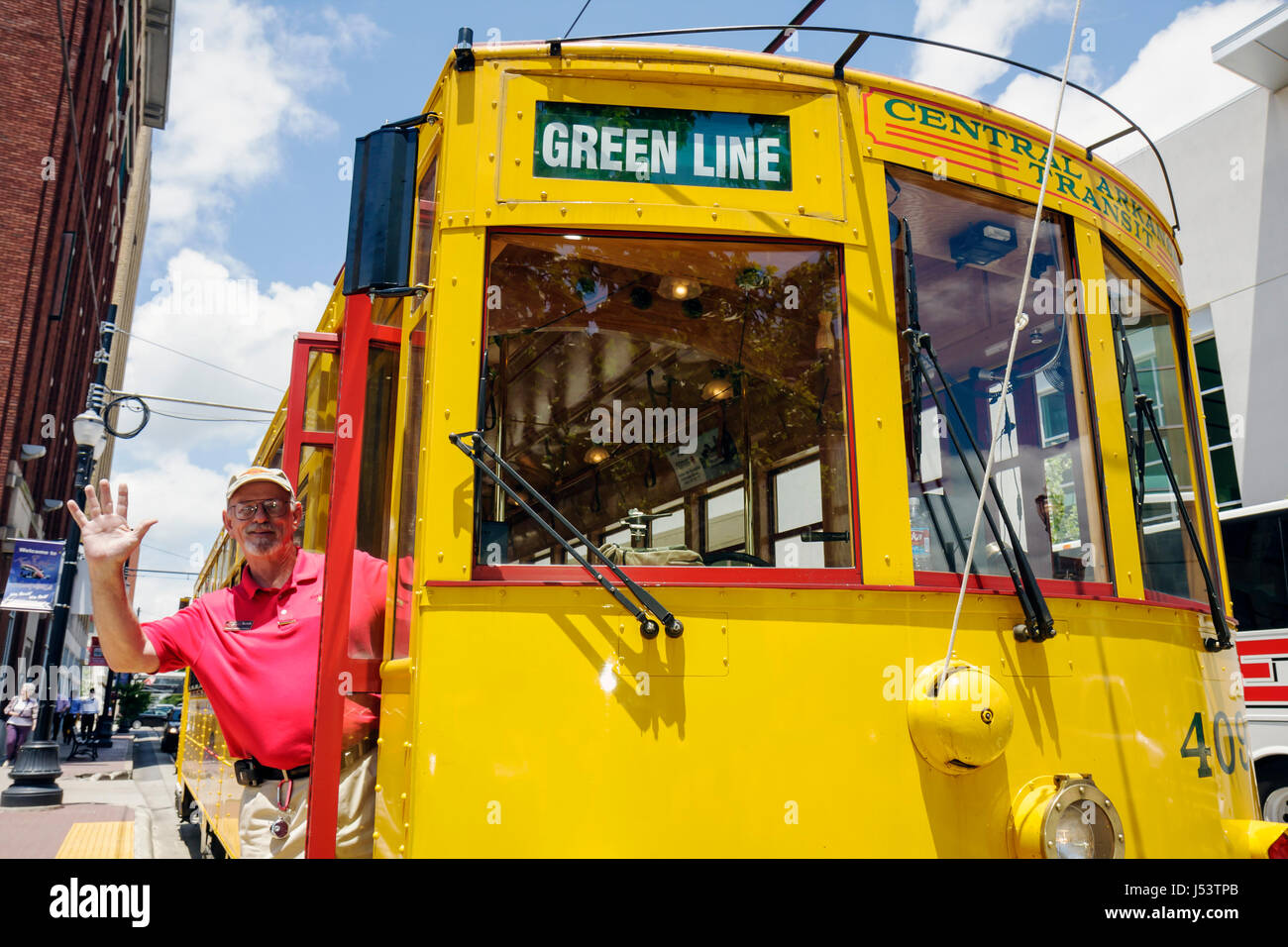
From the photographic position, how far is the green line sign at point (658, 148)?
2623mm

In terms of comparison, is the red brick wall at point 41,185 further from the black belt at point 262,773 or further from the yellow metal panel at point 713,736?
the yellow metal panel at point 713,736

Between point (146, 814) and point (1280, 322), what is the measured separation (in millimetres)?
16218

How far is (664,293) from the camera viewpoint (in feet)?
9.56

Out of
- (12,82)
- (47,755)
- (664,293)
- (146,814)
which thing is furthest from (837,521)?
(12,82)

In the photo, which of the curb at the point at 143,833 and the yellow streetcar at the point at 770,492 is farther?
the curb at the point at 143,833

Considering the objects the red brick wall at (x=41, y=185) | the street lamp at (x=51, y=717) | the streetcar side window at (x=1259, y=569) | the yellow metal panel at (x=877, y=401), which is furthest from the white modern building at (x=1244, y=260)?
the red brick wall at (x=41, y=185)

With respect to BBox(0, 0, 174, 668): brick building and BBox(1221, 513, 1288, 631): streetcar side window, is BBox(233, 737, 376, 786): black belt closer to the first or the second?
BBox(1221, 513, 1288, 631): streetcar side window

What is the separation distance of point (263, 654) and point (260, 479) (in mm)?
564

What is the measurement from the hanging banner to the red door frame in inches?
521

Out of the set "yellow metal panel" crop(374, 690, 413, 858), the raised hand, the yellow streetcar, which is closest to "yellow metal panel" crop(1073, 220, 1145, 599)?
the yellow streetcar

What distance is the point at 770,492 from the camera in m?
3.30

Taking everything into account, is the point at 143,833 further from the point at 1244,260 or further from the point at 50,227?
the point at 50,227

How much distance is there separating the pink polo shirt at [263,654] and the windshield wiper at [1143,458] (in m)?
2.35
